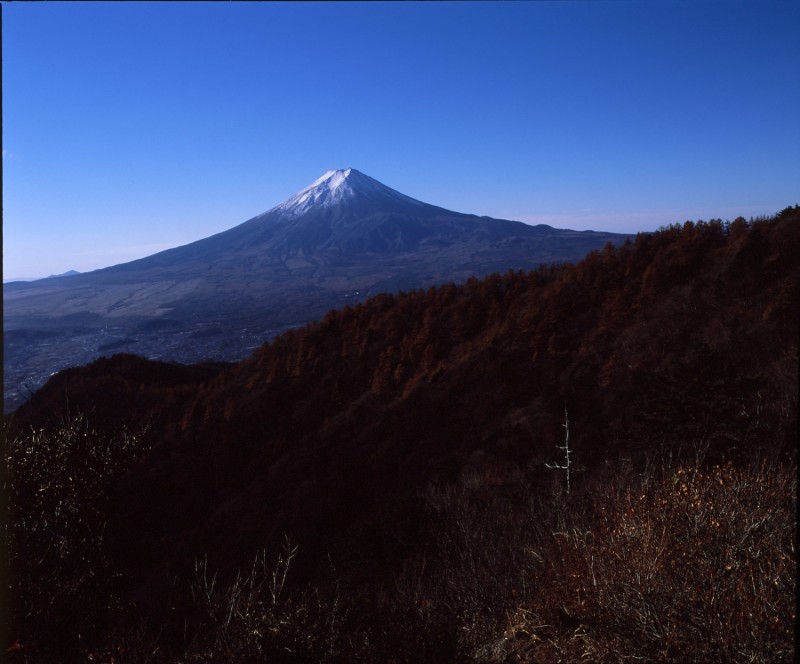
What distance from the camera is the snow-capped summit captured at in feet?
437

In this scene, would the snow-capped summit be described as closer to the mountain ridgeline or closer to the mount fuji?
the mount fuji

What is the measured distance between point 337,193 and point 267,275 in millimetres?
54801

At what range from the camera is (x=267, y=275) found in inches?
3556

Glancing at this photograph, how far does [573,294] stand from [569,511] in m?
14.2

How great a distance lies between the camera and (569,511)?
30.7ft

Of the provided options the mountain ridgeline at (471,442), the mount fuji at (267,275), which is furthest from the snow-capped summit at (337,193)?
the mountain ridgeline at (471,442)

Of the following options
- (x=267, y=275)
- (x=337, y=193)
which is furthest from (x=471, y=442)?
(x=337, y=193)

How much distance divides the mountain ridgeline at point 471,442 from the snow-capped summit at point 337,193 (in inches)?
4277

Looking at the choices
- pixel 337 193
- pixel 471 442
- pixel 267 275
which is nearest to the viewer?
pixel 471 442

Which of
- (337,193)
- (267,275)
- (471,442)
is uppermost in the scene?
(337,193)

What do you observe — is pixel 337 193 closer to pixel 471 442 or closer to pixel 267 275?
pixel 267 275

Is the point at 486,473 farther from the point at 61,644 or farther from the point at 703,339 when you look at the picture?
the point at 61,644

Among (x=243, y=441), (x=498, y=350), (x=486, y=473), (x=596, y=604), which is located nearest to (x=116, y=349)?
(x=243, y=441)

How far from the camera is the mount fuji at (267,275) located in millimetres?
58438
